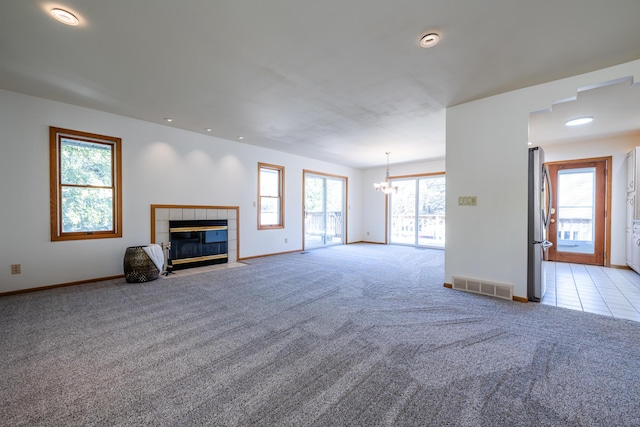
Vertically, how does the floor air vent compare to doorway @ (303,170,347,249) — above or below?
below

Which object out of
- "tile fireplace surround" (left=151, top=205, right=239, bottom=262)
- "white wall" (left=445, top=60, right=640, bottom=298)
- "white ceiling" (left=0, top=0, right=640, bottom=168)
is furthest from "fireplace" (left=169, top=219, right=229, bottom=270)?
"white wall" (left=445, top=60, right=640, bottom=298)

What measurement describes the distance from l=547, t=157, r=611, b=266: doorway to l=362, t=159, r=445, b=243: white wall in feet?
11.4

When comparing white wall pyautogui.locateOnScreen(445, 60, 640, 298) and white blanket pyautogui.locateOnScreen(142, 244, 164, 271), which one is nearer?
white wall pyautogui.locateOnScreen(445, 60, 640, 298)

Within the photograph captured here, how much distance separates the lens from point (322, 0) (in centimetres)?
188

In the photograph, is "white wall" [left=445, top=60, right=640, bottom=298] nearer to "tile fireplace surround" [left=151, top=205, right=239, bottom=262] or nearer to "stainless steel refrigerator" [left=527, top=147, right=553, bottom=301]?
"stainless steel refrigerator" [left=527, top=147, right=553, bottom=301]

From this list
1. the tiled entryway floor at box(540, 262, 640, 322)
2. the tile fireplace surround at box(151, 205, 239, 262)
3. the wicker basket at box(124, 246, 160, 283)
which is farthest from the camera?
the tile fireplace surround at box(151, 205, 239, 262)

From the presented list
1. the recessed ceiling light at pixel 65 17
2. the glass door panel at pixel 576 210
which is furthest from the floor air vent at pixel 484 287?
the recessed ceiling light at pixel 65 17

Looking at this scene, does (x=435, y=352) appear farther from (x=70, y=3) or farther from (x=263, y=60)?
(x=70, y=3)

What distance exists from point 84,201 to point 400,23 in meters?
4.85

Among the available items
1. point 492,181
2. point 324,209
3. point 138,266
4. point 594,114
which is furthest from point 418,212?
point 138,266

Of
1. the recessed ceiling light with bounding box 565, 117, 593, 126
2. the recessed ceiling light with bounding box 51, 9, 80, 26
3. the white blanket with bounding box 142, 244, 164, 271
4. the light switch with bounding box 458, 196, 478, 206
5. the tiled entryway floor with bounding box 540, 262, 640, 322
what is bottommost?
the tiled entryway floor with bounding box 540, 262, 640, 322

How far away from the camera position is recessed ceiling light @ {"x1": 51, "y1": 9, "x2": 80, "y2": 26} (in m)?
1.99

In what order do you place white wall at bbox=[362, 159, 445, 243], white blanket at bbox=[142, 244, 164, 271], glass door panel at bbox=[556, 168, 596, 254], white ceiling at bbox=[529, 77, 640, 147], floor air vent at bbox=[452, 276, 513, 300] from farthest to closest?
white wall at bbox=[362, 159, 445, 243], glass door panel at bbox=[556, 168, 596, 254], white blanket at bbox=[142, 244, 164, 271], floor air vent at bbox=[452, 276, 513, 300], white ceiling at bbox=[529, 77, 640, 147]

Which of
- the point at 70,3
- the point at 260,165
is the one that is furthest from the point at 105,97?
the point at 260,165
